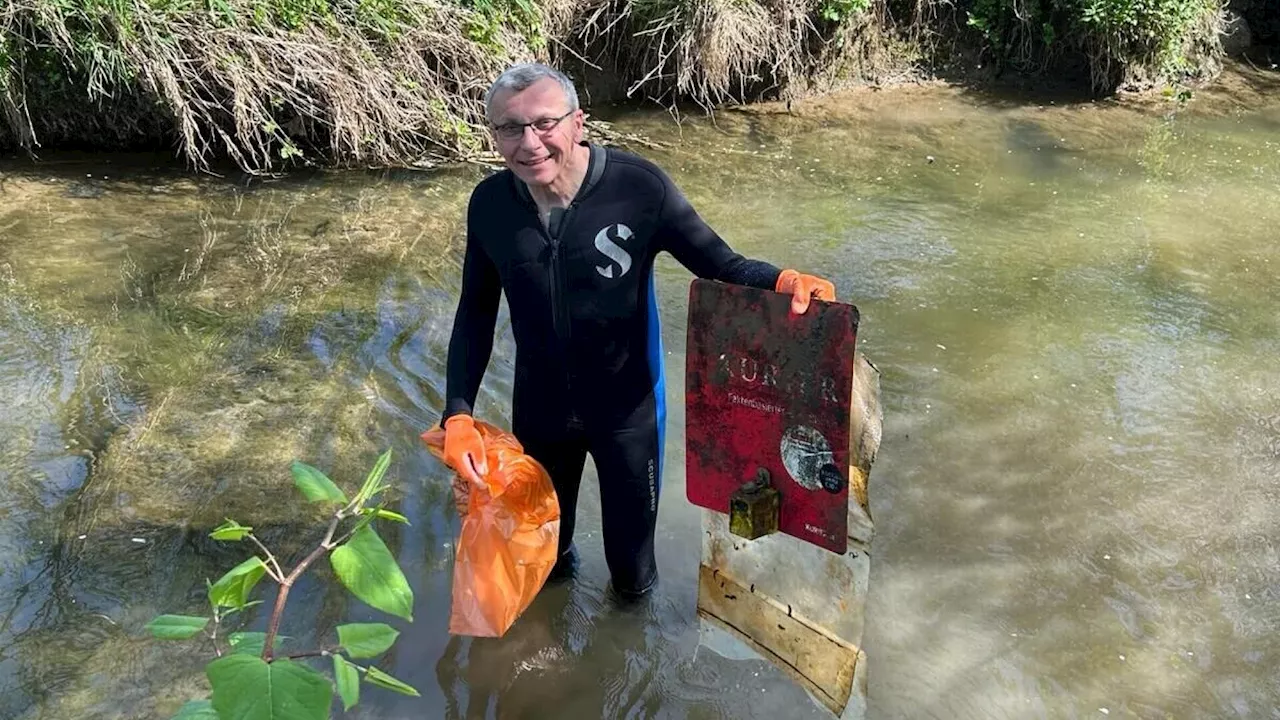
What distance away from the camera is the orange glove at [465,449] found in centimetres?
218

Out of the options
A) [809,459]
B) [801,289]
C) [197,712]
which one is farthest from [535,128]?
[197,712]

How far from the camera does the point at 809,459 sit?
2020 millimetres

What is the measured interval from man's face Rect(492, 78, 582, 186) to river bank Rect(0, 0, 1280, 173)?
4526mm

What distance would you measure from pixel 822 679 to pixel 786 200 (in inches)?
170

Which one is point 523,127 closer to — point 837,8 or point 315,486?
point 315,486

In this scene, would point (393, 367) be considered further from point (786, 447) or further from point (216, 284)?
point (786, 447)

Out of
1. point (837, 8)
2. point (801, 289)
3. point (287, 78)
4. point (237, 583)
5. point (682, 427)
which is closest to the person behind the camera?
point (237, 583)

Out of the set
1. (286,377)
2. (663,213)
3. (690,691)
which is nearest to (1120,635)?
(690,691)

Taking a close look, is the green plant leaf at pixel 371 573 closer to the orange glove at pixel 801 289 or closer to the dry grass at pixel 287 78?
the orange glove at pixel 801 289

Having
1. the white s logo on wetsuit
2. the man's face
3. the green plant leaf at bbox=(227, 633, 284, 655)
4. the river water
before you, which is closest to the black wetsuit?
the white s logo on wetsuit

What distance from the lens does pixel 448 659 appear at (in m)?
2.62

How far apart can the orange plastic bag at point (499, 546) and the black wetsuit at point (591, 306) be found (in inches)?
7.2

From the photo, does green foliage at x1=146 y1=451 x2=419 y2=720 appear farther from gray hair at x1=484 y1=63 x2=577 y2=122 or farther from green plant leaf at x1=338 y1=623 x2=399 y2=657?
gray hair at x1=484 y1=63 x2=577 y2=122

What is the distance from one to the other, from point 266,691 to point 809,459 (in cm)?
129
